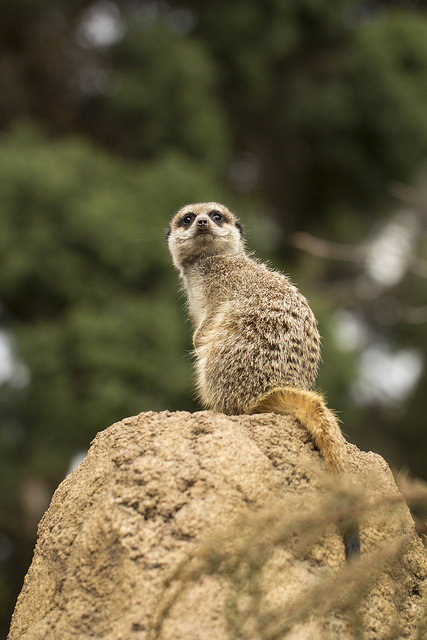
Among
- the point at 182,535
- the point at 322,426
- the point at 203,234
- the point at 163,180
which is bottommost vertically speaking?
the point at 182,535

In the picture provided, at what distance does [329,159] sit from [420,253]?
6.05ft

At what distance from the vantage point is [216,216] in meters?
4.70

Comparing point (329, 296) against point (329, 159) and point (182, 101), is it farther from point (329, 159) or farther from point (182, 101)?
point (182, 101)

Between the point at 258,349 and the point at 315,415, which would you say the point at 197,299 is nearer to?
the point at 258,349

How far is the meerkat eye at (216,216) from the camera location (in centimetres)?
468

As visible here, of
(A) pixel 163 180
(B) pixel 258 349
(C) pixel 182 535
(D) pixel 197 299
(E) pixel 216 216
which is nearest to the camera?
(C) pixel 182 535

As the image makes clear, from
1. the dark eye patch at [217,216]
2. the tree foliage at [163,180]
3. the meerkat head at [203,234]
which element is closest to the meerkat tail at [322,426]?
the meerkat head at [203,234]

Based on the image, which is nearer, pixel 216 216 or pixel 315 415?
pixel 315 415

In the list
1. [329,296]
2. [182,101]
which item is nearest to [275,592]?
[182,101]

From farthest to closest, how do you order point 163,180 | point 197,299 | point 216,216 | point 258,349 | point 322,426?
1. point 163,180
2. point 216,216
3. point 197,299
4. point 258,349
5. point 322,426

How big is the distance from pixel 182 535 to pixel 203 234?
2.23 m

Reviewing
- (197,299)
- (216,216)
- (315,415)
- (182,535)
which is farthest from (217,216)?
(182,535)

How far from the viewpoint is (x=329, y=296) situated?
Result: 1075 cm

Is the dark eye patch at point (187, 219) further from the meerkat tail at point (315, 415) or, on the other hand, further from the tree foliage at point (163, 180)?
the meerkat tail at point (315, 415)
